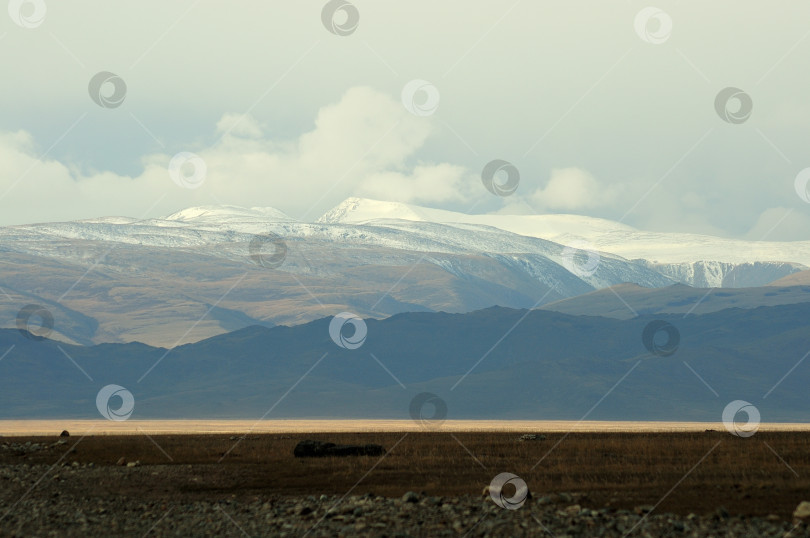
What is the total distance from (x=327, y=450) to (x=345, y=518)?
1954cm

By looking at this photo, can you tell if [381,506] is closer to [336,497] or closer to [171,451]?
[336,497]

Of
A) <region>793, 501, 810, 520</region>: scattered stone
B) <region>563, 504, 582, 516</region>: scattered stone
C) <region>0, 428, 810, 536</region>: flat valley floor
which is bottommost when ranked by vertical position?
<region>793, 501, 810, 520</region>: scattered stone

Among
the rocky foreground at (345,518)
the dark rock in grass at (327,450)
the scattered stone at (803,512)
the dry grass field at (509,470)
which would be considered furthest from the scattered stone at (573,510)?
the dark rock in grass at (327,450)

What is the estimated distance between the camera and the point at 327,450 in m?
48.1

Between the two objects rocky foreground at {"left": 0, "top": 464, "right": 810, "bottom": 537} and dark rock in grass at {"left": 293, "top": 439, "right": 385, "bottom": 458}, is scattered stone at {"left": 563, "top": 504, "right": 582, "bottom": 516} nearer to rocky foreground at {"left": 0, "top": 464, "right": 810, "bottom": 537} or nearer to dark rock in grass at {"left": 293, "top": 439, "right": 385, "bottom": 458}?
rocky foreground at {"left": 0, "top": 464, "right": 810, "bottom": 537}

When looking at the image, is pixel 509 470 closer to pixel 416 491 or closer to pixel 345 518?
pixel 416 491

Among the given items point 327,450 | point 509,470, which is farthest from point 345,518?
Result: point 327,450

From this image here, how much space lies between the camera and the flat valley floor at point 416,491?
87.7ft

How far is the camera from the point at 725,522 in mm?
25500

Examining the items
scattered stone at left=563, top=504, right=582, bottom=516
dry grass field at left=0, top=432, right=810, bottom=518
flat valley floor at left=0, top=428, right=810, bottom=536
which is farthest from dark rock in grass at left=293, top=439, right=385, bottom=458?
scattered stone at left=563, top=504, right=582, bottom=516

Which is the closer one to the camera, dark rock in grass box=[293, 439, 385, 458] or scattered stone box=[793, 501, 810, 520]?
scattered stone box=[793, 501, 810, 520]

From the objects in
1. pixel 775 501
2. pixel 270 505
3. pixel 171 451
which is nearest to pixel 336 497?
pixel 270 505

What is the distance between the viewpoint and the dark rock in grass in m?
47.5

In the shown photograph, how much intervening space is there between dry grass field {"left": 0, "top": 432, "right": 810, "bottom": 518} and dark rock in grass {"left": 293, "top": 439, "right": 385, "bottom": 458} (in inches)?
37.0
